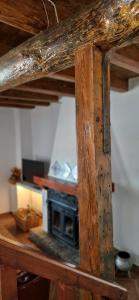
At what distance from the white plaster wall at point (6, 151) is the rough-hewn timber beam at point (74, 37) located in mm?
3622

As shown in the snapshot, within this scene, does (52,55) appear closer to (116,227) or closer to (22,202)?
(116,227)

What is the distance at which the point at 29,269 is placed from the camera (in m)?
0.80

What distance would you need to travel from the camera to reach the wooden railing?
0.78 meters

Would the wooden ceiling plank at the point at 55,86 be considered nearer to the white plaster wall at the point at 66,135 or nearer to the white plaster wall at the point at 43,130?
the white plaster wall at the point at 66,135

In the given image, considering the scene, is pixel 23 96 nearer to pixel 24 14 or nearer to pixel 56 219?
pixel 56 219

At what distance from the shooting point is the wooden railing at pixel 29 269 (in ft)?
2.55

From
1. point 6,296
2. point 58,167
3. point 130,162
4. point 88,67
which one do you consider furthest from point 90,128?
point 58,167

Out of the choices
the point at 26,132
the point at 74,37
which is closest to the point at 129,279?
the point at 74,37

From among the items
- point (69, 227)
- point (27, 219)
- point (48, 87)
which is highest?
point (48, 87)

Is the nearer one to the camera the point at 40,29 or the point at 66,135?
the point at 40,29

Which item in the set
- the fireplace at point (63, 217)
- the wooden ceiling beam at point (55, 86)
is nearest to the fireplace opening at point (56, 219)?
the fireplace at point (63, 217)

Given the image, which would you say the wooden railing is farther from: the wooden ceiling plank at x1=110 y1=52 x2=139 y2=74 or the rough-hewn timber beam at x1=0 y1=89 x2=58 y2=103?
the rough-hewn timber beam at x1=0 y1=89 x2=58 y2=103

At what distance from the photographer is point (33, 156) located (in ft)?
18.1

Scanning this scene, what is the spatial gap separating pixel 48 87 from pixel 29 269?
254 centimetres
